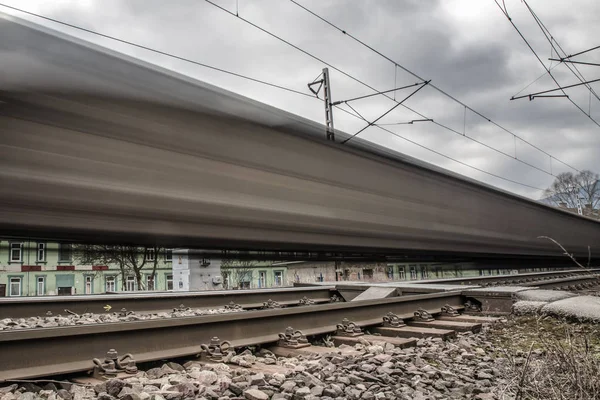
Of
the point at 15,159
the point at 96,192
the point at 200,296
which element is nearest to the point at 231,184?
the point at 96,192

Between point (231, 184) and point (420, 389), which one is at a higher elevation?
point (231, 184)

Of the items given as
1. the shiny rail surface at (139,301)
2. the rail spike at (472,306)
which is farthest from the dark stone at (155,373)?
the rail spike at (472,306)

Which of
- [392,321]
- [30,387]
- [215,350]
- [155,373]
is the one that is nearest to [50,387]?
[30,387]

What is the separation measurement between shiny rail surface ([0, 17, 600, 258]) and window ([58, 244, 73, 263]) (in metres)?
0.10

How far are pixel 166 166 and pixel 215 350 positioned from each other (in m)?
1.85

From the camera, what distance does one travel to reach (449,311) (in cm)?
553

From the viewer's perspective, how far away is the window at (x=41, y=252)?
5.56 feet

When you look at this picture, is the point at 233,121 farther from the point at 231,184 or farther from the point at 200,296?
the point at 200,296

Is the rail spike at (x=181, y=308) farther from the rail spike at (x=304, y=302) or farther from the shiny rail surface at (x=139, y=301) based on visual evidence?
the rail spike at (x=304, y=302)

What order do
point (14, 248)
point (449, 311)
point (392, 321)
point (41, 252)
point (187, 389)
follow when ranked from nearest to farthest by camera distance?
1. point (14, 248)
2. point (41, 252)
3. point (187, 389)
4. point (392, 321)
5. point (449, 311)

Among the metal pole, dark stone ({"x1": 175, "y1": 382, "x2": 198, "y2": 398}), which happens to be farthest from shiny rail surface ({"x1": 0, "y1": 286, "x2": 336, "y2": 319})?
the metal pole

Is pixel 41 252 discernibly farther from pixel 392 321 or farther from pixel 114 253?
pixel 392 321

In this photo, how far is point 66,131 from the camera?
162 centimetres

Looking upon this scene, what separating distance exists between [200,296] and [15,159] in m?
5.06
